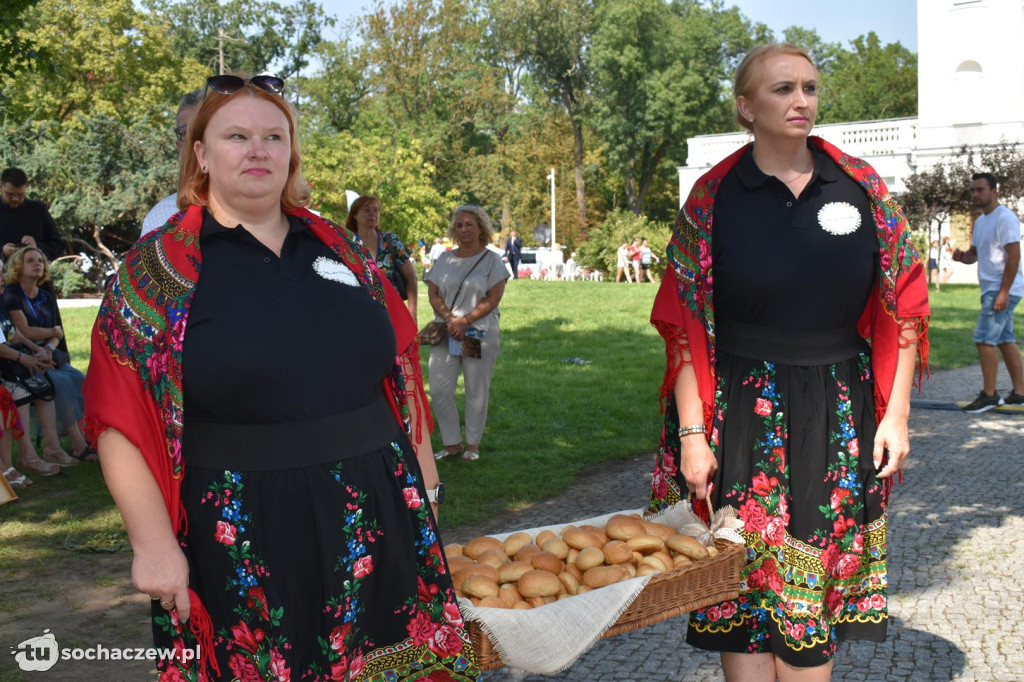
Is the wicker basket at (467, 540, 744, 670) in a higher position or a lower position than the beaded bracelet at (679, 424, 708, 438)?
lower

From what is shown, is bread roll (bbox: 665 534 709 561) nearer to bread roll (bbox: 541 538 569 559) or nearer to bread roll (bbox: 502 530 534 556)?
bread roll (bbox: 541 538 569 559)

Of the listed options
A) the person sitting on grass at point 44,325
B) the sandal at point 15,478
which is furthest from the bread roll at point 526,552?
the person sitting on grass at point 44,325

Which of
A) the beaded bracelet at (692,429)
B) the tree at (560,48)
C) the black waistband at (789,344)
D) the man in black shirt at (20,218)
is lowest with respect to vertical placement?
the beaded bracelet at (692,429)

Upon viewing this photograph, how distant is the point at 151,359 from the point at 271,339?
287 millimetres

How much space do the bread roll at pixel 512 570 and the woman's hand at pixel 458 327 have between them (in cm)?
591

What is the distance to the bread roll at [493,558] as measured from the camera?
327cm

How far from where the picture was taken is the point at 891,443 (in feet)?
11.6

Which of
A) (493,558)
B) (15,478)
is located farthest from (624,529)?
(15,478)

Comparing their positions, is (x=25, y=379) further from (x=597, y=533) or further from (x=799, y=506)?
(x=799, y=506)

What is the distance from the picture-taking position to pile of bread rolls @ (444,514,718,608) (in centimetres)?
305

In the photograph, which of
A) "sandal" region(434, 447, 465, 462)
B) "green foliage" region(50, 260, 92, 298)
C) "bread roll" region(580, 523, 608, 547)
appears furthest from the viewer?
"green foliage" region(50, 260, 92, 298)

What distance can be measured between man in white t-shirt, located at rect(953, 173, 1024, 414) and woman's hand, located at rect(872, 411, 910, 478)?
26.8 feet

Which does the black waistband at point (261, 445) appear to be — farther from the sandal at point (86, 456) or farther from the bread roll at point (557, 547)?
the sandal at point (86, 456)

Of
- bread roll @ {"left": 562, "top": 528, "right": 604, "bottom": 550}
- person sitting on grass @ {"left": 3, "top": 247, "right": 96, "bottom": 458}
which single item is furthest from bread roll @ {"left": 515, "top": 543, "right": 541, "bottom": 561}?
person sitting on grass @ {"left": 3, "top": 247, "right": 96, "bottom": 458}
